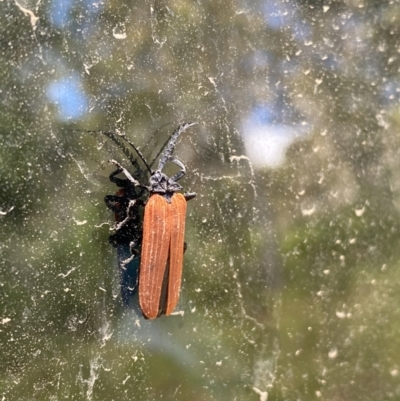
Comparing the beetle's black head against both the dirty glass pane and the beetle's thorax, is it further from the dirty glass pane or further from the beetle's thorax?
the dirty glass pane

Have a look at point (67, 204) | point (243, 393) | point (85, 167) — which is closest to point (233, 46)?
point (85, 167)

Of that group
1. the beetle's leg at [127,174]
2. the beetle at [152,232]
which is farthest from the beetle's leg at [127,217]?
the beetle's leg at [127,174]

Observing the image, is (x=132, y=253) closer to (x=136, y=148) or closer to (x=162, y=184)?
(x=162, y=184)

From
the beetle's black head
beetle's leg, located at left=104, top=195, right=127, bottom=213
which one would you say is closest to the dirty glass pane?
beetle's leg, located at left=104, top=195, right=127, bottom=213

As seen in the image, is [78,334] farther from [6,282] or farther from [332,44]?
[332,44]

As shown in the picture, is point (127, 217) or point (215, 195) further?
point (215, 195)

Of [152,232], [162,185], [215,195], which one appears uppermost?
[215,195]

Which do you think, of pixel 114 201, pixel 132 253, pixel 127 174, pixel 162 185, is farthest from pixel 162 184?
pixel 132 253
